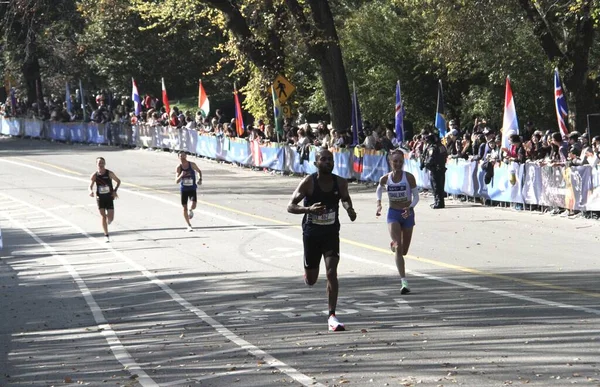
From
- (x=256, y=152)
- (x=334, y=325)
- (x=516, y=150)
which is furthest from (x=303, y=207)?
(x=256, y=152)

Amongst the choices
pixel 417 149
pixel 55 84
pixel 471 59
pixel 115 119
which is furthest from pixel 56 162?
pixel 55 84

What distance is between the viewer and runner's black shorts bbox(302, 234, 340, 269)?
13172 millimetres

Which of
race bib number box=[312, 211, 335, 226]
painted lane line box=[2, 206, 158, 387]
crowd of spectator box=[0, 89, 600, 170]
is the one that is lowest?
painted lane line box=[2, 206, 158, 387]

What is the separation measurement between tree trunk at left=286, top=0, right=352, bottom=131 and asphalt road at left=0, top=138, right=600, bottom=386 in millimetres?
9220

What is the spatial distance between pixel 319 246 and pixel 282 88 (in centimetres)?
2765

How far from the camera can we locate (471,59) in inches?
1575

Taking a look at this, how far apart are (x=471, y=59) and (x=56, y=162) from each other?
18028 millimetres

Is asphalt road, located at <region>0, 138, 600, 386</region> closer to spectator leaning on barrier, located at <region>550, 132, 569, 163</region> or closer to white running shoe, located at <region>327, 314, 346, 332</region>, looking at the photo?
white running shoe, located at <region>327, 314, 346, 332</region>

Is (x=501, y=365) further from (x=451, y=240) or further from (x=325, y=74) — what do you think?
(x=325, y=74)

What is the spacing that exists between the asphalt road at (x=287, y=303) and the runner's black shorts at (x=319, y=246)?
2.66 feet

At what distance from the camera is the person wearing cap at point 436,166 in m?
28.7

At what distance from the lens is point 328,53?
3906 centimetres

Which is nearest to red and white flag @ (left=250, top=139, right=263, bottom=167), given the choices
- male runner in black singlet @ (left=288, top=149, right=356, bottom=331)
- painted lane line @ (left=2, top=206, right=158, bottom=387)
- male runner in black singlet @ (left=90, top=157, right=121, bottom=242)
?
male runner in black singlet @ (left=90, top=157, right=121, bottom=242)

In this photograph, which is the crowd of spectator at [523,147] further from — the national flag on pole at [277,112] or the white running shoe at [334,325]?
the white running shoe at [334,325]
